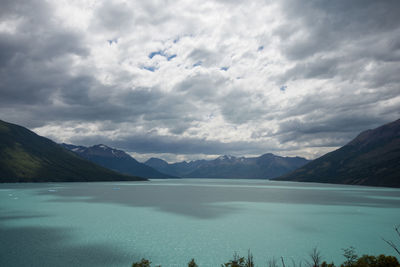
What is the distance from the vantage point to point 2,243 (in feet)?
152

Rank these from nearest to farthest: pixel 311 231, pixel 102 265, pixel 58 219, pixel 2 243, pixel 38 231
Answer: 1. pixel 102 265
2. pixel 2 243
3. pixel 38 231
4. pixel 311 231
5. pixel 58 219

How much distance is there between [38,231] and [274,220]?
63.2 meters

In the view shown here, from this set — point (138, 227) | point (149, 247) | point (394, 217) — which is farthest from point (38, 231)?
point (394, 217)

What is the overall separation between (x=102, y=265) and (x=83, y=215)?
163 ft

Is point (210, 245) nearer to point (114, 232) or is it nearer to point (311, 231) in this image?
point (114, 232)

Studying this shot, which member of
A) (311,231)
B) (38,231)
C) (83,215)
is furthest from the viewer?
(83,215)

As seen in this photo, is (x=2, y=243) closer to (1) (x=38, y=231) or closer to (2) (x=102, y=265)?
(1) (x=38, y=231)

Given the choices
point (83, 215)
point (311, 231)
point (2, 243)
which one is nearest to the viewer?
point (2, 243)

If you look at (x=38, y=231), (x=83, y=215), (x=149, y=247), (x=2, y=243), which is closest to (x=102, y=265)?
(x=149, y=247)

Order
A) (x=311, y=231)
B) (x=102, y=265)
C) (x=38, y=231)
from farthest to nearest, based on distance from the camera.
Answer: (x=311, y=231) < (x=38, y=231) < (x=102, y=265)

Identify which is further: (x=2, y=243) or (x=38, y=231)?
(x=38, y=231)

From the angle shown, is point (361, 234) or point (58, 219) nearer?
point (361, 234)

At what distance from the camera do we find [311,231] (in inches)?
2427

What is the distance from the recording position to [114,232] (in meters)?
57.8
